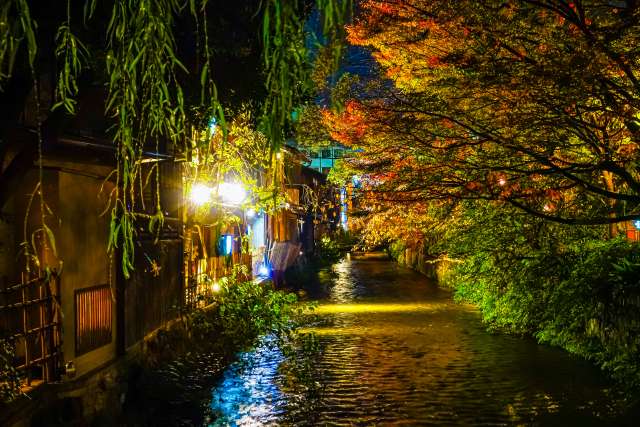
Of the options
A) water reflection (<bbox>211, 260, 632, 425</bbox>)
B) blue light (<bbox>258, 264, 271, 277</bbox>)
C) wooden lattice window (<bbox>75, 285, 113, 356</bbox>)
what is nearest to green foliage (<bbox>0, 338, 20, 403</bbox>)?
wooden lattice window (<bbox>75, 285, 113, 356</bbox>)

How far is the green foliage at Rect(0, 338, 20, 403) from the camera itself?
8.46 m

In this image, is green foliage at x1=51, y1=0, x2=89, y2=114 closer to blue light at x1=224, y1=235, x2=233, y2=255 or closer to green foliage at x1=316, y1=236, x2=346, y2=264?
blue light at x1=224, y1=235, x2=233, y2=255

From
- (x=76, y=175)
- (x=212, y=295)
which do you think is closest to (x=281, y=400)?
(x=76, y=175)

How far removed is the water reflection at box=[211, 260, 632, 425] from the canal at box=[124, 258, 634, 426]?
0.02 m

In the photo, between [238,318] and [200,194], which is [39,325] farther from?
[238,318]

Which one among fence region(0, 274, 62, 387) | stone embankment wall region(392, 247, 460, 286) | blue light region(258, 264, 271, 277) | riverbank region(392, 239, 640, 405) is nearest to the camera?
fence region(0, 274, 62, 387)

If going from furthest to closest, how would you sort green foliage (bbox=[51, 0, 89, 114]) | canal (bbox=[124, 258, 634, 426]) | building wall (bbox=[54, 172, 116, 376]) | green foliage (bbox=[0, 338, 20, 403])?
canal (bbox=[124, 258, 634, 426]), building wall (bbox=[54, 172, 116, 376]), green foliage (bbox=[0, 338, 20, 403]), green foliage (bbox=[51, 0, 89, 114])

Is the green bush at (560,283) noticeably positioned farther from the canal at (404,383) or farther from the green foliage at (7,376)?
the green foliage at (7,376)

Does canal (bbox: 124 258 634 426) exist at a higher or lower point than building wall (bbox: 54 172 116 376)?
lower

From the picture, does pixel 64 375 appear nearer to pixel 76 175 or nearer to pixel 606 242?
pixel 76 175

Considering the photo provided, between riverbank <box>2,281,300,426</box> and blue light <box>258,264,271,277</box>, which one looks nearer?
A: riverbank <box>2,281,300,426</box>

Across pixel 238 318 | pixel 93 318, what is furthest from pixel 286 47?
pixel 238 318

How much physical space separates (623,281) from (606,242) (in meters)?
3.14

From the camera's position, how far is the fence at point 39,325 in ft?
32.5
